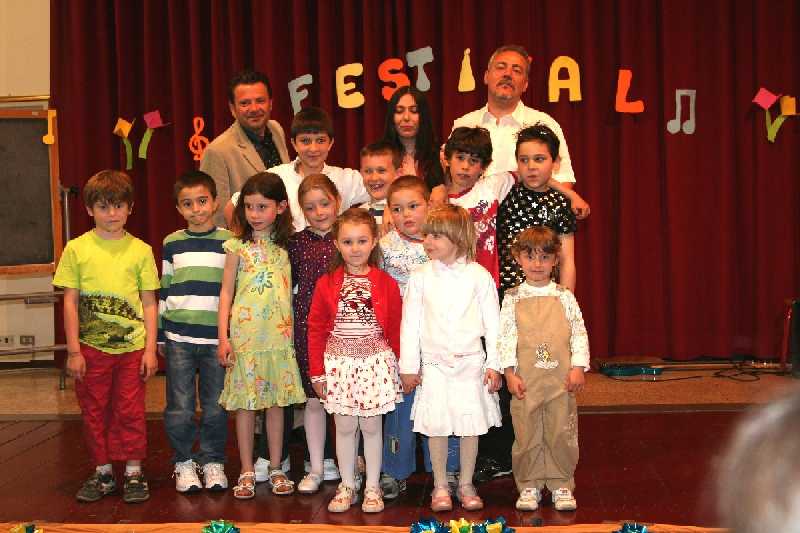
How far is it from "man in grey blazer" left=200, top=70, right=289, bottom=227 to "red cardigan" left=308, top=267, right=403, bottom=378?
0.77 meters

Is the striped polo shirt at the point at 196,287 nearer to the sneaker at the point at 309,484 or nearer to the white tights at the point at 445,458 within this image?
the sneaker at the point at 309,484

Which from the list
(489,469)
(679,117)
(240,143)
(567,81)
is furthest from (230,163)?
(679,117)

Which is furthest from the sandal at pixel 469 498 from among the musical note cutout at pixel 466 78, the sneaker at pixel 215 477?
the musical note cutout at pixel 466 78

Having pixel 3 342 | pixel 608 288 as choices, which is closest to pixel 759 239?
pixel 608 288

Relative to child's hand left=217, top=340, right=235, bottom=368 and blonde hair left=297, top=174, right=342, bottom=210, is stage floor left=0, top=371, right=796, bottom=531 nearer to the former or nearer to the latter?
child's hand left=217, top=340, right=235, bottom=368

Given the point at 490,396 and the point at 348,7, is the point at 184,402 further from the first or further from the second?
the point at 348,7

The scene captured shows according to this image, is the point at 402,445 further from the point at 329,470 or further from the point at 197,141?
the point at 197,141

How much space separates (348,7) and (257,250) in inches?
114

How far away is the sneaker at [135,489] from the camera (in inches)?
134

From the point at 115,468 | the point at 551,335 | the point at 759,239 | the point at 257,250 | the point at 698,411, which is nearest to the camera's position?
the point at 551,335

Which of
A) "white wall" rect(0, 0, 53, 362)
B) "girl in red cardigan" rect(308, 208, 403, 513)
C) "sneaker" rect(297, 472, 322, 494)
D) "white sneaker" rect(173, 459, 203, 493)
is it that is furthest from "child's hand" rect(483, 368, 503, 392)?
"white wall" rect(0, 0, 53, 362)

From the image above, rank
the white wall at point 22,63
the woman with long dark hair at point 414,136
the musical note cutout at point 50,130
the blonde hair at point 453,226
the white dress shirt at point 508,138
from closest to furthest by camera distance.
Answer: the blonde hair at point 453,226, the woman with long dark hair at point 414,136, the white dress shirt at point 508,138, the musical note cutout at point 50,130, the white wall at point 22,63

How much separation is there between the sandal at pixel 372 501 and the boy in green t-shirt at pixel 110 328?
77 centimetres

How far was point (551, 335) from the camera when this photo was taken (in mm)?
3217
